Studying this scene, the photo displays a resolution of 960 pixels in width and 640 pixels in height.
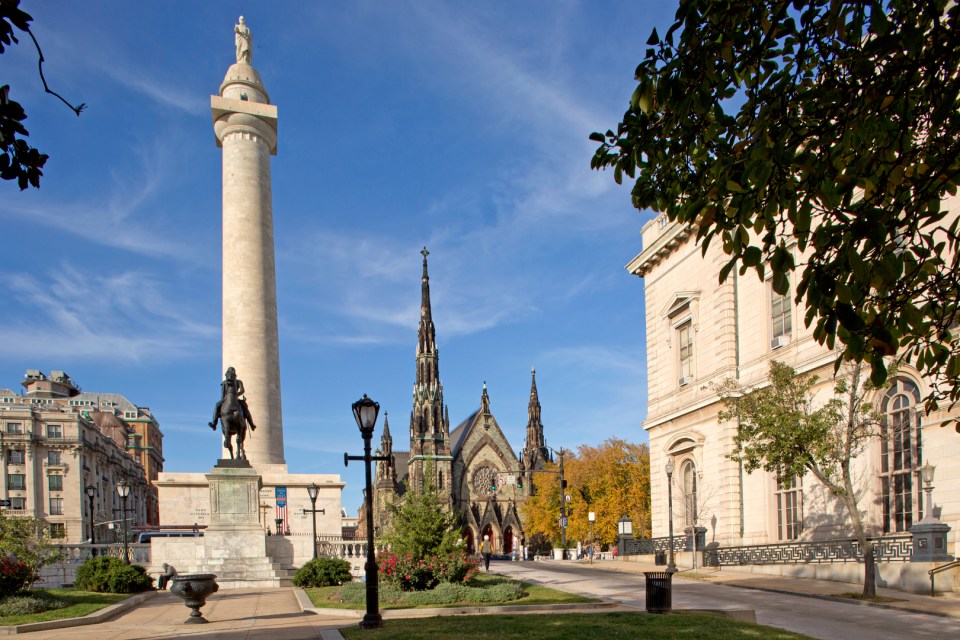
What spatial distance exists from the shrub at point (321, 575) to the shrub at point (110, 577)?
501cm

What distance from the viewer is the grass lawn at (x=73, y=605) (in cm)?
1750

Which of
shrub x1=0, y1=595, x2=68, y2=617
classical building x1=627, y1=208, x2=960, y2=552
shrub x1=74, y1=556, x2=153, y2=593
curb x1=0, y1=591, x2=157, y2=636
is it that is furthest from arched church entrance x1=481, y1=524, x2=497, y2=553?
shrub x1=0, y1=595, x2=68, y2=617

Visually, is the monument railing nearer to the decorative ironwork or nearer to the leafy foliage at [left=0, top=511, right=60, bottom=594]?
the leafy foliage at [left=0, top=511, right=60, bottom=594]

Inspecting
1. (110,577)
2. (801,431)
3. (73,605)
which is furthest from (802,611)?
(110,577)

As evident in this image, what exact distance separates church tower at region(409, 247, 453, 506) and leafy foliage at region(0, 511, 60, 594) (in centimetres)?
8170

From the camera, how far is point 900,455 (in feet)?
83.7

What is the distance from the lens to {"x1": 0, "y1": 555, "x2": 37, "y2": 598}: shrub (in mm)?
20000

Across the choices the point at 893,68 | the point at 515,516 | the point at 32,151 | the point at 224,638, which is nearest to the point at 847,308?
the point at 893,68

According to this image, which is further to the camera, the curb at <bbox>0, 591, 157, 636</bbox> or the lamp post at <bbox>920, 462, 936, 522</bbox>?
the lamp post at <bbox>920, 462, 936, 522</bbox>

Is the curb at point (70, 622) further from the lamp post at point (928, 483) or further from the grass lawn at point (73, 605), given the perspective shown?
the lamp post at point (928, 483)

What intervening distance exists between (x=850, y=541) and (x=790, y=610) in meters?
8.57

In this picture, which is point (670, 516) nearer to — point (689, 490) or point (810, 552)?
point (689, 490)

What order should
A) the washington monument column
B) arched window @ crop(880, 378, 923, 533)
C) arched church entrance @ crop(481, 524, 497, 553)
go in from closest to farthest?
arched window @ crop(880, 378, 923, 533), the washington monument column, arched church entrance @ crop(481, 524, 497, 553)

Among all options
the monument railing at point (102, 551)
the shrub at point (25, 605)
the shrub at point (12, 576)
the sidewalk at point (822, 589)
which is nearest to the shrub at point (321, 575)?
the shrub at point (25, 605)
